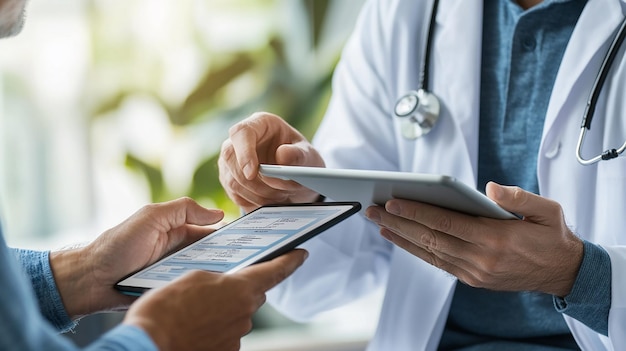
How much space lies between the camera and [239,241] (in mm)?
888

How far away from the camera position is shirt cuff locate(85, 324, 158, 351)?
2.05 feet

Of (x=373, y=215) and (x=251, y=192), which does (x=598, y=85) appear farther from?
(x=251, y=192)

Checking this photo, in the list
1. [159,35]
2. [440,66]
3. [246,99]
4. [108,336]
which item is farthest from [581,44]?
[159,35]

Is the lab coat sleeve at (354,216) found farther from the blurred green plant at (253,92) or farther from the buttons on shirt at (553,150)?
the blurred green plant at (253,92)

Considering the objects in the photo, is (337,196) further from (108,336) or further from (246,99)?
(246,99)

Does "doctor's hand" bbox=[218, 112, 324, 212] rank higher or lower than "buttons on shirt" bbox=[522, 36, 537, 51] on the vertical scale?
lower

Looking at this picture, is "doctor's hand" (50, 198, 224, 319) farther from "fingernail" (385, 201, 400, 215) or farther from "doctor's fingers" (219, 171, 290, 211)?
"fingernail" (385, 201, 400, 215)

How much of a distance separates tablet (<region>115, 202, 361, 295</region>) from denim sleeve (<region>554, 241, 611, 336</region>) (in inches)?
12.3

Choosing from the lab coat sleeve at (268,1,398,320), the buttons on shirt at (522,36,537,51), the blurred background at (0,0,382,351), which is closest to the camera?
the buttons on shirt at (522,36,537,51)

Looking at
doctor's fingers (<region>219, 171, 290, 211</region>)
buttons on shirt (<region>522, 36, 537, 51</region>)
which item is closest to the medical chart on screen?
doctor's fingers (<region>219, 171, 290, 211</region>)

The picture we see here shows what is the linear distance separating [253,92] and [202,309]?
136cm

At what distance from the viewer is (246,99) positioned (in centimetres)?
199

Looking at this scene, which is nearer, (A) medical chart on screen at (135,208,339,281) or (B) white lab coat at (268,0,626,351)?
(A) medical chart on screen at (135,208,339,281)

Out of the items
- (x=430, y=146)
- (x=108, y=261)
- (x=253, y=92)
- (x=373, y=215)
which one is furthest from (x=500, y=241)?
(x=253, y=92)
